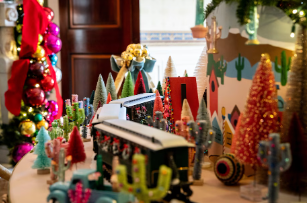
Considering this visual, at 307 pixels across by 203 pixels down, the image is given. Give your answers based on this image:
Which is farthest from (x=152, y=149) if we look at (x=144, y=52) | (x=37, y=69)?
(x=37, y=69)

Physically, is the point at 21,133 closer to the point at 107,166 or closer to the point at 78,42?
the point at 78,42

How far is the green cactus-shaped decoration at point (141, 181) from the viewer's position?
754 mm

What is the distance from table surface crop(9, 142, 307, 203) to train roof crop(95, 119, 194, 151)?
0.16 m

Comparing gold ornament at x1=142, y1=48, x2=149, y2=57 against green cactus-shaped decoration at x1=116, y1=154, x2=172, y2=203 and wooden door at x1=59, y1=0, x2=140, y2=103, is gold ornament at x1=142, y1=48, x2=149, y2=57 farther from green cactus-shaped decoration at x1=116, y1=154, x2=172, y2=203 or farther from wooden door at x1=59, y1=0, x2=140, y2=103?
wooden door at x1=59, y1=0, x2=140, y2=103

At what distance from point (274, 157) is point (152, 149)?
0.29 metres

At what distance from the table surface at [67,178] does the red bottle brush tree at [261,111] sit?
0.12 m

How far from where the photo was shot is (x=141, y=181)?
77cm

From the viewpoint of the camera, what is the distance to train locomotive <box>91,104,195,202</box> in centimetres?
88

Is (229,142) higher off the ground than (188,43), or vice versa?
(188,43)

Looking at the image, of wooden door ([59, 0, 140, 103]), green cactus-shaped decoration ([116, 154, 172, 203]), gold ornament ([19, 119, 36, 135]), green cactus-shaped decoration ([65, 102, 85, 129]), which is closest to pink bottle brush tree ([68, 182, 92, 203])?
green cactus-shaped decoration ([116, 154, 172, 203])

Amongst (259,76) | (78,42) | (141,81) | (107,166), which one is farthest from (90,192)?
(78,42)

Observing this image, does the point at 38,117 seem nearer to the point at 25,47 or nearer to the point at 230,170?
the point at 25,47

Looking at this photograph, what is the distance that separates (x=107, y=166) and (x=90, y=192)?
0.80 feet

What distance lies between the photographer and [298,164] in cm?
94
